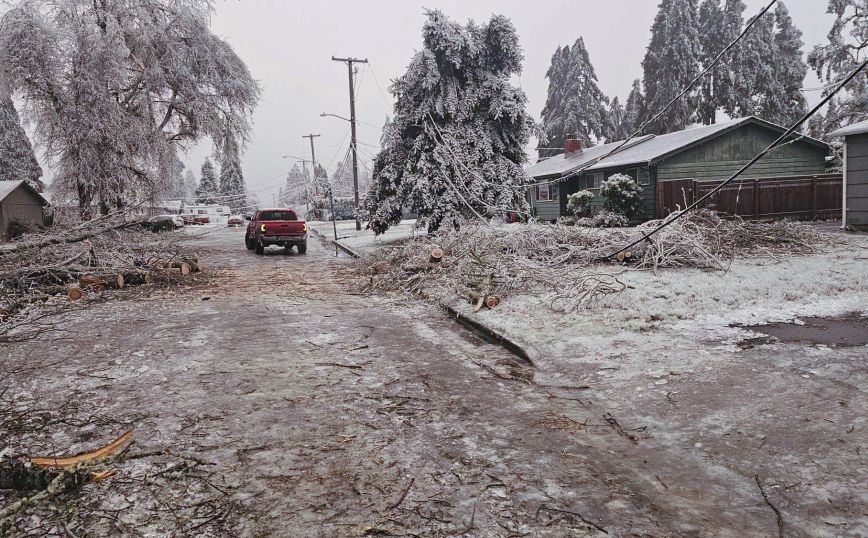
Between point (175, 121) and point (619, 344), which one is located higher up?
point (175, 121)

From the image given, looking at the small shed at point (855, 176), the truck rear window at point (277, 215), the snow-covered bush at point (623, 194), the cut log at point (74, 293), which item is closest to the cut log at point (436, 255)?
the cut log at point (74, 293)

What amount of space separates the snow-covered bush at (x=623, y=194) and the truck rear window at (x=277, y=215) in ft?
44.3

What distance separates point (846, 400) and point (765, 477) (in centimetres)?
163

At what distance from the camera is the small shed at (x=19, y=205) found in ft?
93.0

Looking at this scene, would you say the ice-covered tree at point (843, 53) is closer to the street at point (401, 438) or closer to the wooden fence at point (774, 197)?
the wooden fence at point (774, 197)

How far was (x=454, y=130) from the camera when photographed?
66.7 feet

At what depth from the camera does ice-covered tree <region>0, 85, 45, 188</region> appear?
44344 millimetres

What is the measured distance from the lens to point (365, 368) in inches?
235

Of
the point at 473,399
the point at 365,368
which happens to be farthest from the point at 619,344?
the point at 365,368

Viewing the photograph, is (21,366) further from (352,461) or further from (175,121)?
(175,121)

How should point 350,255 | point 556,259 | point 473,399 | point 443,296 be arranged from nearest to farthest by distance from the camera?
point 473,399 < point 443,296 < point 556,259 < point 350,255

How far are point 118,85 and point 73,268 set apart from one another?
632 inches

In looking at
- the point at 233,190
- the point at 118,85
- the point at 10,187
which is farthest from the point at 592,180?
the point at 233,190

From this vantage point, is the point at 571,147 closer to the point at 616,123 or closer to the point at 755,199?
the point at 755,199
